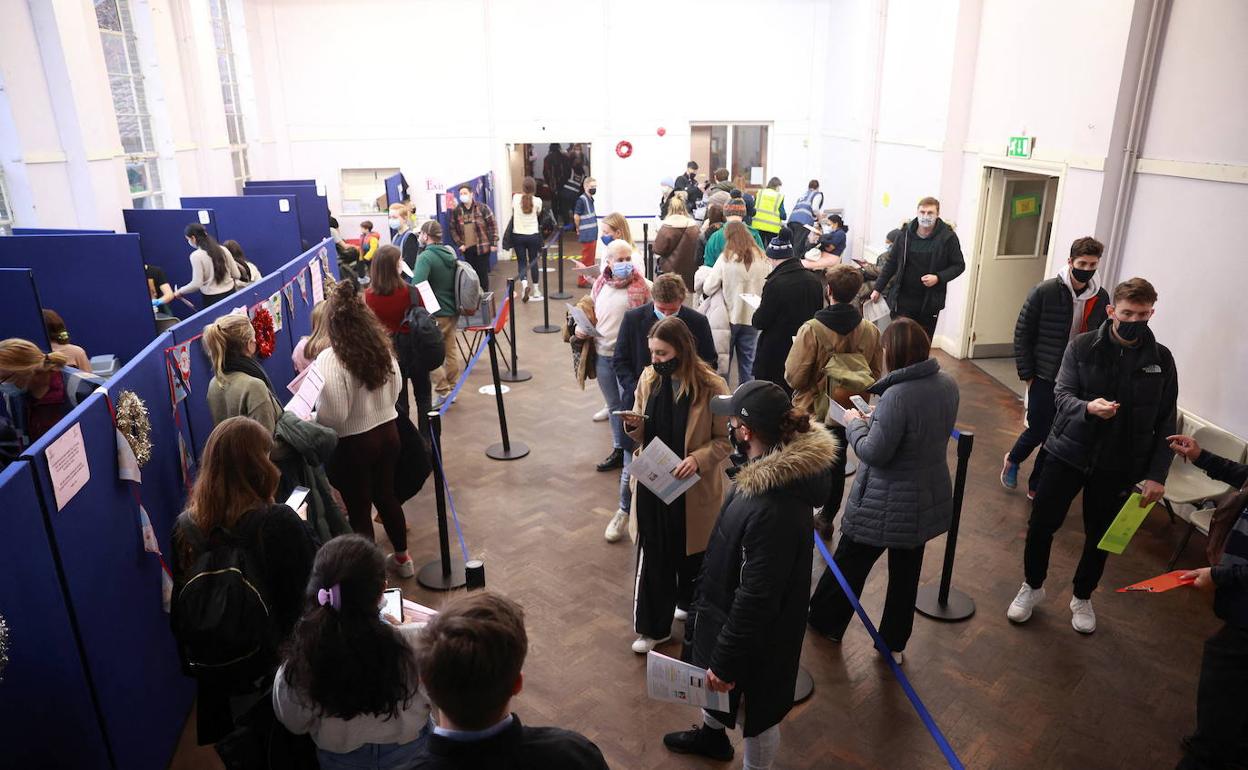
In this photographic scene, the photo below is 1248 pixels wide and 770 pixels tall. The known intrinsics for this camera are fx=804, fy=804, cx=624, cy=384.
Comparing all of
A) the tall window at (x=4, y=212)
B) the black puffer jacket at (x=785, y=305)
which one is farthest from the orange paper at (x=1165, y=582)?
the tall window at (x=4, y=212)

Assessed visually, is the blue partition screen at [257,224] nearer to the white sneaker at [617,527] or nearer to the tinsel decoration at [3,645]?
the white sneaker at [617,527]

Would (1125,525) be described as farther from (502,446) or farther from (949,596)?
(502,446)

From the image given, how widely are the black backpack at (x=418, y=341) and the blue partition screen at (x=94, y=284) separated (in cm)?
191

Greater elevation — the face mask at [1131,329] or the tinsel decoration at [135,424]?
the face mask at [1131,329]

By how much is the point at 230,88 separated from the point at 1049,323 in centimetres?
1338

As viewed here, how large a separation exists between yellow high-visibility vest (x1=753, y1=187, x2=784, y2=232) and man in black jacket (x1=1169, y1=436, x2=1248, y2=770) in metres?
7.45

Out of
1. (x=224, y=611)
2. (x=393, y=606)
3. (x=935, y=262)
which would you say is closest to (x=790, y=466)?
(x=393, y=606)

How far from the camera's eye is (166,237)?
830cm

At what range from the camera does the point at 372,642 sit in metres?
2.10

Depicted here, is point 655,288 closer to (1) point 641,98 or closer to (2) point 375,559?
(2) point 375,559

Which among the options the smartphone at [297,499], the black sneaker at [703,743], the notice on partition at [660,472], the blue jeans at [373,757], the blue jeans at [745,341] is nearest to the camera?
the blue jeans at [373,757]

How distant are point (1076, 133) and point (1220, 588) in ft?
16.8

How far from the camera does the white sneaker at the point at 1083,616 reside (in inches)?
167

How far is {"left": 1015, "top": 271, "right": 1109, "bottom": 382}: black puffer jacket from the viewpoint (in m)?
5.24
